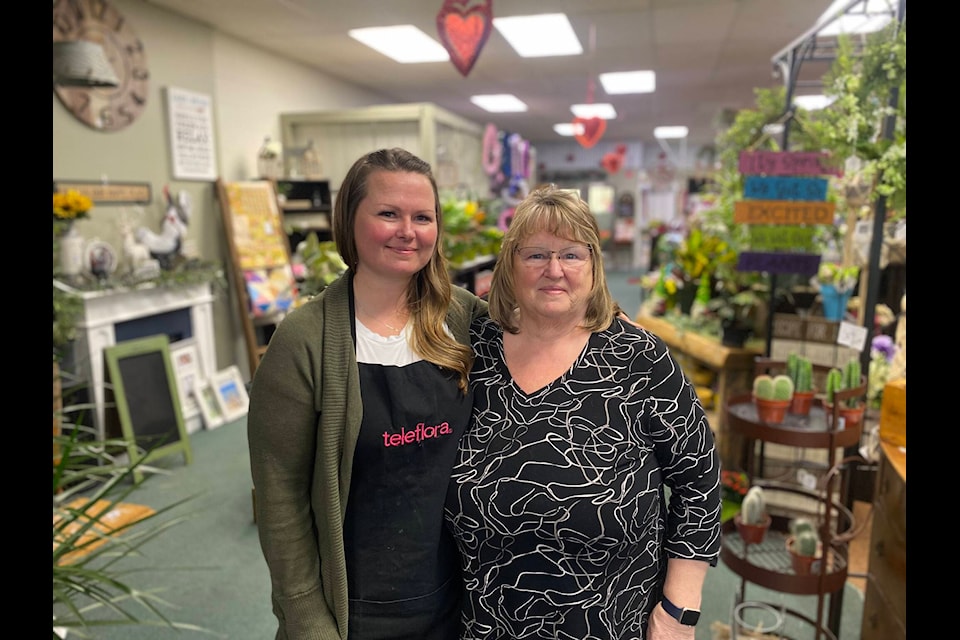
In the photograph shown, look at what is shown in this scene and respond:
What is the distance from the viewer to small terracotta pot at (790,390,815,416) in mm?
2230

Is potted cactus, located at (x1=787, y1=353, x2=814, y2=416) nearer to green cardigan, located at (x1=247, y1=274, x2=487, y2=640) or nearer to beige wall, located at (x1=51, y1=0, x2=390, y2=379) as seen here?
green cardigan, located at (x1=247, y1=274, x2=487, y2=640)

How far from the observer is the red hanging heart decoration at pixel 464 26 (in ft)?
7.28

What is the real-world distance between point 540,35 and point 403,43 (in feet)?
3.58

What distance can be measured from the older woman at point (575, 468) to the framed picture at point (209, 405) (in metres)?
3.71

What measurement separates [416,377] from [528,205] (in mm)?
395

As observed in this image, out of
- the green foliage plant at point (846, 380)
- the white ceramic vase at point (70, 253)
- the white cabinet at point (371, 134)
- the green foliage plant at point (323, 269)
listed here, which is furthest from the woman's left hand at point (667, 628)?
the white cabinet at point (371, 134)

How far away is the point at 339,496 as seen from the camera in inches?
46.2

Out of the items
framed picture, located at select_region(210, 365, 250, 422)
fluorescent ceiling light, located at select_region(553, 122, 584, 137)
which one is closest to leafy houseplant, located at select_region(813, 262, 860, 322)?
framed picture, located at select_region(210, 365, 250, 422)

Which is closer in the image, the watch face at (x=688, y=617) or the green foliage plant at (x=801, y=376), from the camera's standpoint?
the watch face at (x=688, y=617)

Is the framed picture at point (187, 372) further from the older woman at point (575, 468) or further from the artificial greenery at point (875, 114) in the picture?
the artificial greenery at point (875, 114)

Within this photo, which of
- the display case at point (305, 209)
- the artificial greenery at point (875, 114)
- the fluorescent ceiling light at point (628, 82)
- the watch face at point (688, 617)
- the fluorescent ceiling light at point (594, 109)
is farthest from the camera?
the fluorescent ceiling light at point (594, 109)
